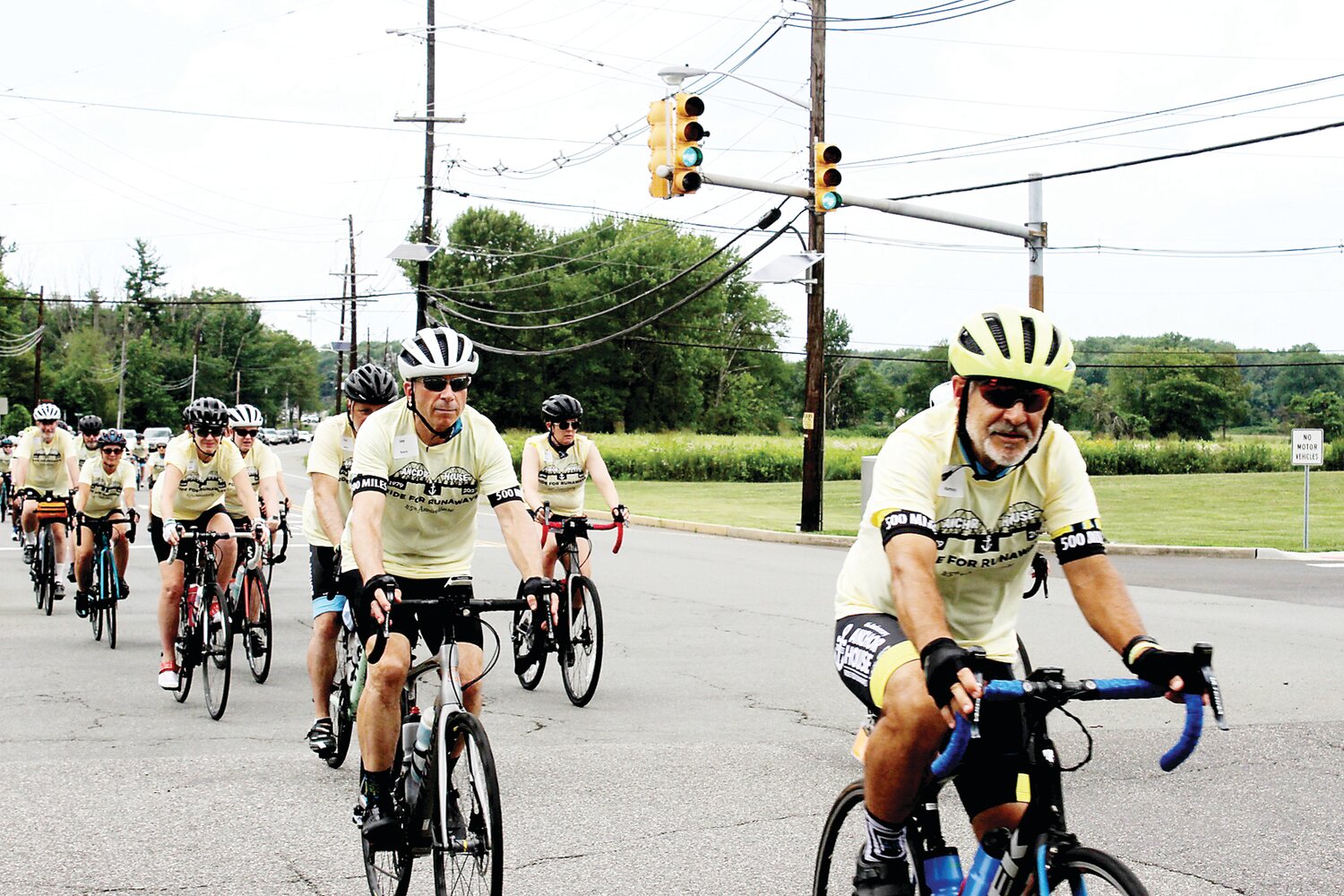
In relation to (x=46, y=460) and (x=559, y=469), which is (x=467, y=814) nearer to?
(x=559, y=469)

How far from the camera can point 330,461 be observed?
295 inches

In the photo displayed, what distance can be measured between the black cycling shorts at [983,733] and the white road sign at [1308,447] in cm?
2073

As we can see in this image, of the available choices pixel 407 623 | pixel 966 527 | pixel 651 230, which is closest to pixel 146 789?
pixel 407 623

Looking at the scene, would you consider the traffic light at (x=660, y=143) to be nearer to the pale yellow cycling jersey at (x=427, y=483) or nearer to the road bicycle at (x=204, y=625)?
the road bicycle at (x=204, y=625)

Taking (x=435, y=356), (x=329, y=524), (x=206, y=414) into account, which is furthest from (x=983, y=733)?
(x=206, y=414)

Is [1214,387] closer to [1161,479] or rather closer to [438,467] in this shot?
[1161,479]

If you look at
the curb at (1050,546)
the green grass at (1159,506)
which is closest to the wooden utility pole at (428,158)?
the green grass at (1159,506)

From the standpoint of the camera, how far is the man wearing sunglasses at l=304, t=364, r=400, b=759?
712 cm

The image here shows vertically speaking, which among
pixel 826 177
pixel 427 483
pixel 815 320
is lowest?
pixel 427 483

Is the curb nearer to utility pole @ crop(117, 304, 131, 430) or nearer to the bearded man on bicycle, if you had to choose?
the bearded man on bicycle

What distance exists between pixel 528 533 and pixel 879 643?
5.96ft

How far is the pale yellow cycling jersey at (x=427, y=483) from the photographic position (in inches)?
198

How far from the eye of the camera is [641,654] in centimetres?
1088

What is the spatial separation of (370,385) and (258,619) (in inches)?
124
